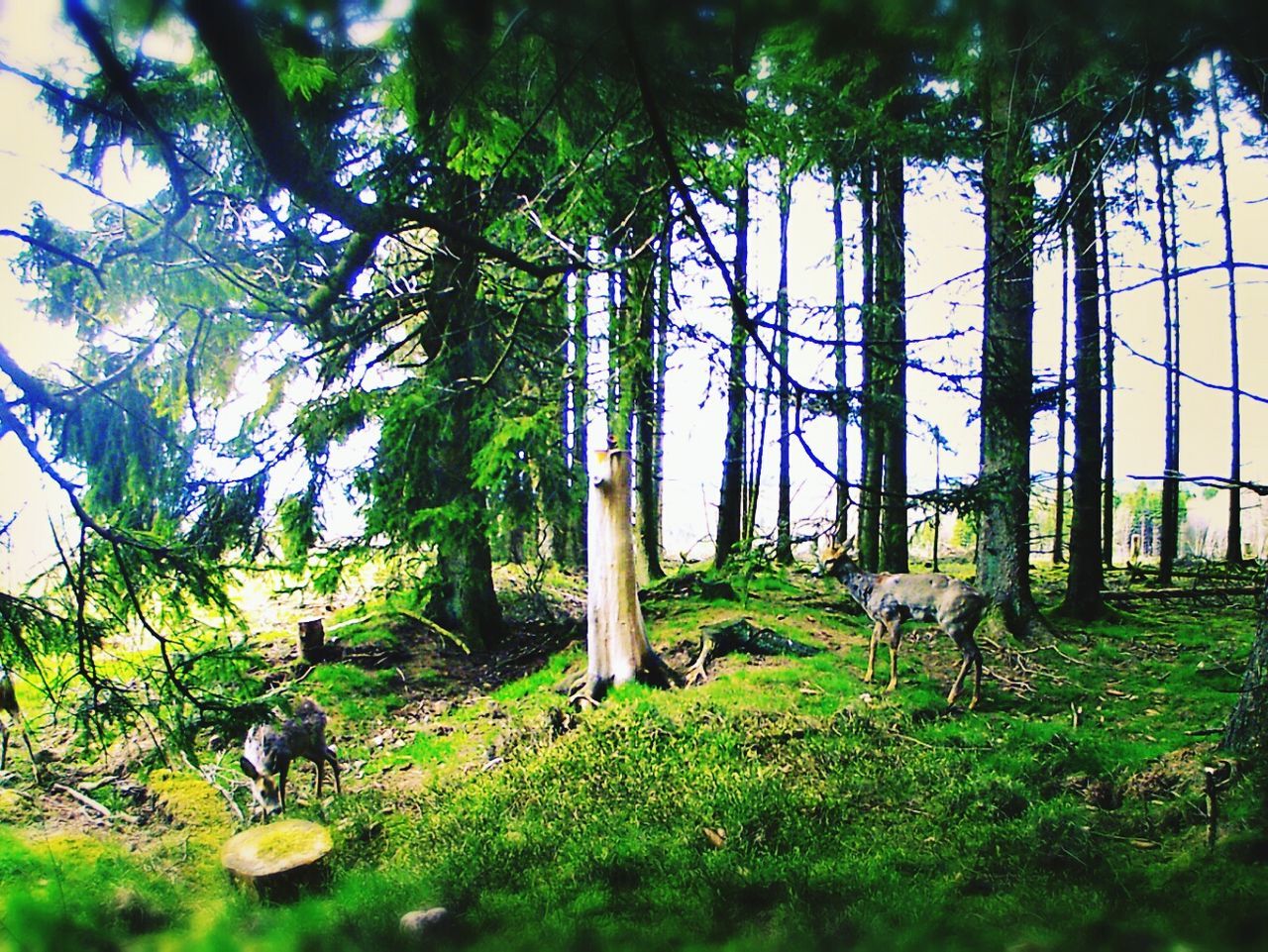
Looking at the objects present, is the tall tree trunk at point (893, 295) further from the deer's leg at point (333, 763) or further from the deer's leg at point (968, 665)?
the deer's leg at point (333, 763)

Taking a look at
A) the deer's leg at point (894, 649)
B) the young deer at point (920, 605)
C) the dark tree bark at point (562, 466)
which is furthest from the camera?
the deer's leg at point (894, 649)

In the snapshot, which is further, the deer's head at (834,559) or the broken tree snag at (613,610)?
the broken tree snag at (613,610)

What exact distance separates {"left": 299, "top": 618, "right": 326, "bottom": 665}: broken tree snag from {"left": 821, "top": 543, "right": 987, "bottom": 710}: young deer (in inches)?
131

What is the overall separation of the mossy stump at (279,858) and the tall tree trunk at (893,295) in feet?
3.53

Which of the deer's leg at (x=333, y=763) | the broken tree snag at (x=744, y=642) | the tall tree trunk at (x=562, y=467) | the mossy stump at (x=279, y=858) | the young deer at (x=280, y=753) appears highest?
the tall tree trunk at (x=562, y=467)

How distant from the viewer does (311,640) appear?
4.43 m

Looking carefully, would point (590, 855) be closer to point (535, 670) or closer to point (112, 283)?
point (112, 283)

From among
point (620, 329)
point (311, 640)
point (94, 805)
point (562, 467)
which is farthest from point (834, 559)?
point (311, 640)

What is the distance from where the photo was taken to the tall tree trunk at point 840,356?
1.19 meters

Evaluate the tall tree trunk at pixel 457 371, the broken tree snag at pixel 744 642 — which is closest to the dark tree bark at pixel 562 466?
the tall tree trunk at pixel 457 371

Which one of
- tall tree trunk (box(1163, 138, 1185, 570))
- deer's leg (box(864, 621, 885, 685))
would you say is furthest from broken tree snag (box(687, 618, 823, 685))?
tall tree trunk (box(1163, 138, 1185, 570))

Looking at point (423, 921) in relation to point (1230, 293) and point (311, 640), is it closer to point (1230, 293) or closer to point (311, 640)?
point (1230, 293)

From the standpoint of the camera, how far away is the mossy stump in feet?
3.17

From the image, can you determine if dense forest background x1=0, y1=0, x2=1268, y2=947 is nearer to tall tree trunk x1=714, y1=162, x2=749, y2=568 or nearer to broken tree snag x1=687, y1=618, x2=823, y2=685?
tall tree trunk x1=714, y1=162, x2=749, y2=568
